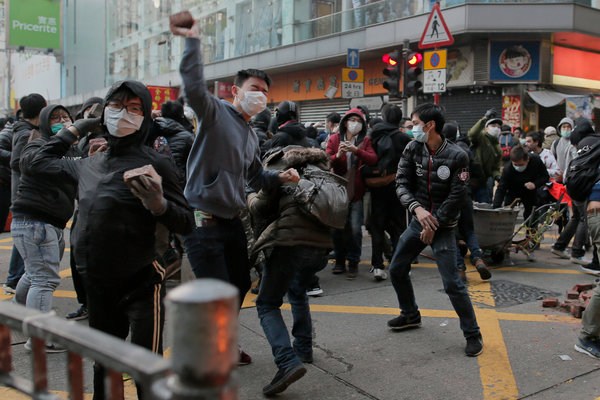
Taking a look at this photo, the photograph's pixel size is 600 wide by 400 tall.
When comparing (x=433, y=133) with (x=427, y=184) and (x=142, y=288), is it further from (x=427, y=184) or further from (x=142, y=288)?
(x=142, y=288)

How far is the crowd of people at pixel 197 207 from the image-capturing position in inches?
101

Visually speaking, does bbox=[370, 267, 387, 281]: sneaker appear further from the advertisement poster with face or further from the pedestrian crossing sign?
the advertisement poster with face

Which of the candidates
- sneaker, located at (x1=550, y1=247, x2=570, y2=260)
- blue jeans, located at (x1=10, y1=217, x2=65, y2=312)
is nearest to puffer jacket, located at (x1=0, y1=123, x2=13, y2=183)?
blue jeans, located at (x1=10, y1=217, x2=65, y2=312)

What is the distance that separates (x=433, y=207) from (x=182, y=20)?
8.65ft

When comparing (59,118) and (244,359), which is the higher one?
(59,118)

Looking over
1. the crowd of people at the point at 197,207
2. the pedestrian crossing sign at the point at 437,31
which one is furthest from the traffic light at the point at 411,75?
the crowd of people at the point at 197,207

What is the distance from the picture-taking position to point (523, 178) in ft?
26.0

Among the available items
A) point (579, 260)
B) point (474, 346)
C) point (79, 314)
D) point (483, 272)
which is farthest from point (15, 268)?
point (579, 260)

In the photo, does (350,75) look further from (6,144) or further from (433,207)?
(433,207)

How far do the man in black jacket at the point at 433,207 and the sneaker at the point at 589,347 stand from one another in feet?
2.42

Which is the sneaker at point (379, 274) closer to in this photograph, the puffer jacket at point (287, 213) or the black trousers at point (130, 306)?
the puffer jacket at point (287, 213)

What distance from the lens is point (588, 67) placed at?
1819 cm

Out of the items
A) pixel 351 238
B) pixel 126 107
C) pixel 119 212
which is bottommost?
pixel 351 238

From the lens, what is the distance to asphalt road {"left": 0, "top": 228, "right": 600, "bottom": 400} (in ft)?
11.6
